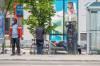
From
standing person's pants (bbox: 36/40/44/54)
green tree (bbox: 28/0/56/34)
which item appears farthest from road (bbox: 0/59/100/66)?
green tree (bbox: 28/0/56/34)

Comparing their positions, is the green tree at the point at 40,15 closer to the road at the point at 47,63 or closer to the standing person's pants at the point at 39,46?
the standing person's pants at the point at 39,46

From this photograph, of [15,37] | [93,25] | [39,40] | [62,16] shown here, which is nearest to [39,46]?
[39,40]

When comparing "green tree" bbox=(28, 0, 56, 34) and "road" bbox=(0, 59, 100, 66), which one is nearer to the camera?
"road" bbox=(0, 59, 100, 66)

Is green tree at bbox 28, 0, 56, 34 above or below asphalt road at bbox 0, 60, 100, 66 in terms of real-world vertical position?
above

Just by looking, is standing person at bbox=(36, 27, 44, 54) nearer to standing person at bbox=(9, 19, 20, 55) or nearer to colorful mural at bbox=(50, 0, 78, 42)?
standing person at bbox=(9, 19, 20, 55)

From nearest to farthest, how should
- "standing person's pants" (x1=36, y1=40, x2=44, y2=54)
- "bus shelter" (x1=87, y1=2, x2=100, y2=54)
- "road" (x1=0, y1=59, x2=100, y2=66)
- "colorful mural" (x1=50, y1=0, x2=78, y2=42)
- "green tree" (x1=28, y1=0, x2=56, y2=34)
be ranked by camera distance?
"road" (x1=0, y1=59, x2=100, y2=66) < "standing person's pants" (x1=36, y1=40, x2=44, y2=54) < "bus shelter" (x1=87, y1=2, x2=100, y2=54) < "green tree" (x1=28, y1=0, x2=56, y2=34) < "colorful mural" (x1=50, y1=0, x2=78, y2=42)

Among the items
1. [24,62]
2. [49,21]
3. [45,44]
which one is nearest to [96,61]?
[24,62]

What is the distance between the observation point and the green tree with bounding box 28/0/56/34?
30453 millimetres

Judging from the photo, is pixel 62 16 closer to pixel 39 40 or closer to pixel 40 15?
pixel 40 15

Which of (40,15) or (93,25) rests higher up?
(40,15)

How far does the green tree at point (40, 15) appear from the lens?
30453 millimetres

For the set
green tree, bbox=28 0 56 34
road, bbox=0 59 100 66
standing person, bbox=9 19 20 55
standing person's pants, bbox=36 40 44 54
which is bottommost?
road, bbox=0 59 100 66

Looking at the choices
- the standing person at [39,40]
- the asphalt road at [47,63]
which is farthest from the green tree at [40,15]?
the asphalt road at [47,63]

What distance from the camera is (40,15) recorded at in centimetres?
3070
